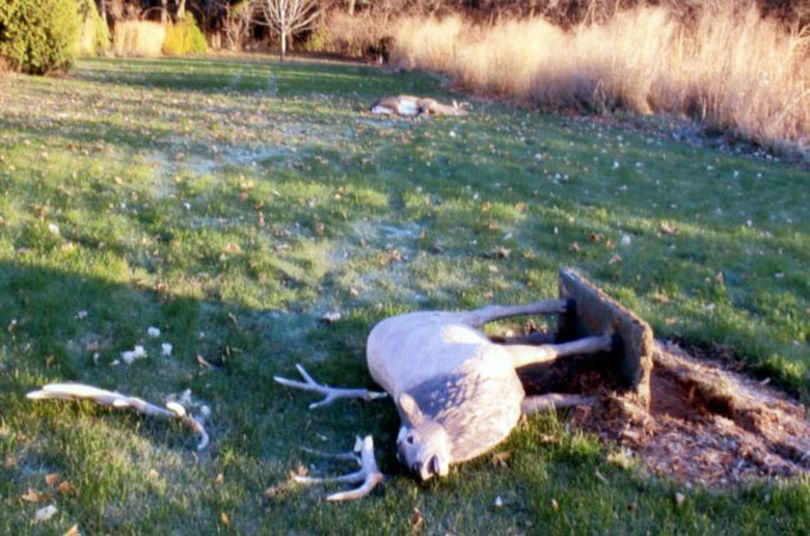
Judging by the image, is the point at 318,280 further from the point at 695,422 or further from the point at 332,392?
the point at 695,422

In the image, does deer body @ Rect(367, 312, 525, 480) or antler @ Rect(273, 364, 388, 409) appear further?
antler @ Rect(273, 364, 388, 409)

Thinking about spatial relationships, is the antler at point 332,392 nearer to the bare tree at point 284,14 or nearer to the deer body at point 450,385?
the deer body at point 450,385

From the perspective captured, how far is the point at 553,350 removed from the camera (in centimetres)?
462

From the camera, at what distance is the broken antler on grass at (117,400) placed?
4.27m

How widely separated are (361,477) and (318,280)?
9.69ft

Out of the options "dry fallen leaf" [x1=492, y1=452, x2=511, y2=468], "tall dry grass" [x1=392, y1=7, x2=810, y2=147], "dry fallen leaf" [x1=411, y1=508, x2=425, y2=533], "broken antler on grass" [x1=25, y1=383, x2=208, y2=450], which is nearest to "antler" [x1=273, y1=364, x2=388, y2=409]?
"broken antler on grass" [x1=25, y1=383, x2=208, y2=450]

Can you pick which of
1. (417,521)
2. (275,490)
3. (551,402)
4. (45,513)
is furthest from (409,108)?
(45,513)

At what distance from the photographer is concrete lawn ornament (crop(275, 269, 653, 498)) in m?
3.94

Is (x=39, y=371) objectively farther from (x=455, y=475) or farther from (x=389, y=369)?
(x=455, y=475)

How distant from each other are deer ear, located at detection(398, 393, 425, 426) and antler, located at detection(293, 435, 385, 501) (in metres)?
0.25

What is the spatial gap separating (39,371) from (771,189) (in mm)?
9649

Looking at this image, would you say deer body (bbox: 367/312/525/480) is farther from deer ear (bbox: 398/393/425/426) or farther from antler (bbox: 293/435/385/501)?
antler (bbox: 293/435/385/501)

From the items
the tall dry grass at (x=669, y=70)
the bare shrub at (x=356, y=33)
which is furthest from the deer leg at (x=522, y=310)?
the bare shrub at (x=356, y=33)

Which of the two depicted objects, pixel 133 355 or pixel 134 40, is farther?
pixel 134 40
